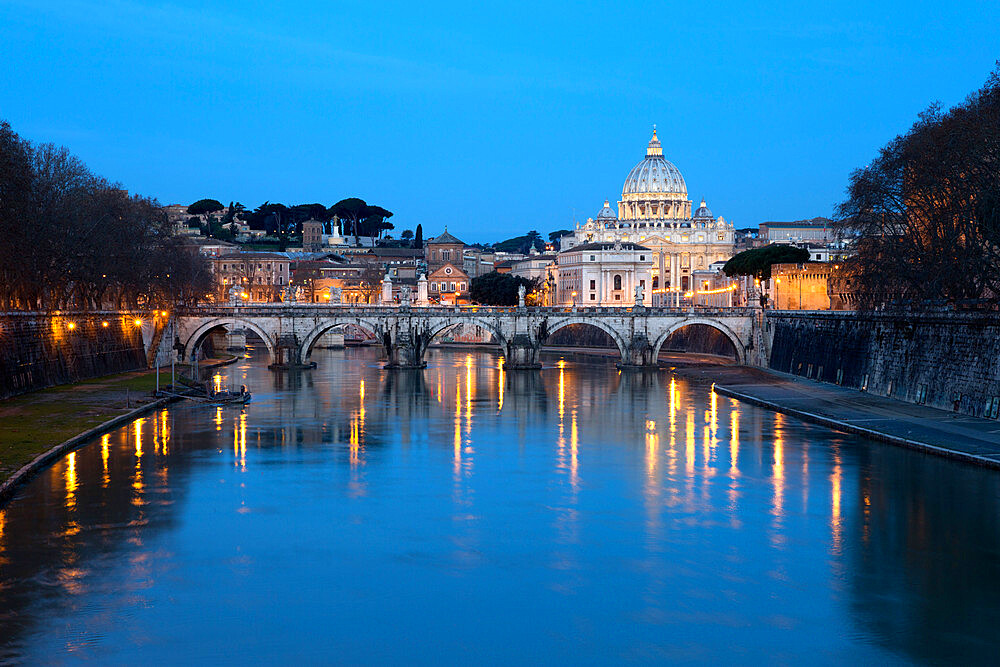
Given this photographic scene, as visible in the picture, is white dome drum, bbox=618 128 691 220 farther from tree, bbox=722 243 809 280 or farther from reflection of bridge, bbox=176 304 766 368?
reflection of bridge, bbox=176 304 766 368

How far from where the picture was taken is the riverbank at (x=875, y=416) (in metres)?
32.9

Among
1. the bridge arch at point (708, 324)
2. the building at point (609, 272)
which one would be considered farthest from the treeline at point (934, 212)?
the building at point (609, 272)

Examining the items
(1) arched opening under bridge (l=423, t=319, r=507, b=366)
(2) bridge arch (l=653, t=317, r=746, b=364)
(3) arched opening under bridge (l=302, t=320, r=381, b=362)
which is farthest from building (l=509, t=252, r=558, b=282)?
(2) bridge arch (l=653, t=317, r=746, b=364)

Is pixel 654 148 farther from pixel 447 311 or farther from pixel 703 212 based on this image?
pixel 447 311

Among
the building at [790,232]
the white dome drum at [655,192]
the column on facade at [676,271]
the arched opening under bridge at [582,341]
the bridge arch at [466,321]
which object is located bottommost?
the arched opening under bridge at [582,341]

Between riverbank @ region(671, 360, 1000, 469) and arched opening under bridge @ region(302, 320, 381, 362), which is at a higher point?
arched opening under bridge @ region(302, 320, 381, 362)

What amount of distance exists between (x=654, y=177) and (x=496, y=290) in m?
71.1

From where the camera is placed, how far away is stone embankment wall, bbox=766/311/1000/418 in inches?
1533

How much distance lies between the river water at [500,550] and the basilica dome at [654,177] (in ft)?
500

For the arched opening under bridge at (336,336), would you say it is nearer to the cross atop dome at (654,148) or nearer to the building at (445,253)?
the building at (445,253)

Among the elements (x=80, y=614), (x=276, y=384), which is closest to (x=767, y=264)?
(x=276, y=384)

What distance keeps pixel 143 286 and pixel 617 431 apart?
37.9 meters

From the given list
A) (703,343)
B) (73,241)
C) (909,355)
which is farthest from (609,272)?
(909,355)

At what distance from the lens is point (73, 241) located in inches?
2163
